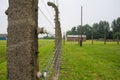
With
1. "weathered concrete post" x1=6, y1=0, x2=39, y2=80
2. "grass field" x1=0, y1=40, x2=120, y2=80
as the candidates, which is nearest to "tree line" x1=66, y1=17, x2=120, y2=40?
"grass field" x1=0, y1=40, x2=120, y2=80

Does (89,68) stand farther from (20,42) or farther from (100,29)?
(100,29)

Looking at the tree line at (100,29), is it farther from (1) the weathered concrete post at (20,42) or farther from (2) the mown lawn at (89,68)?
(1) the weathered concrete post at (20,42)

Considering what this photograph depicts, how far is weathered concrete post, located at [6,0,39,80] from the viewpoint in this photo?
7.61ft

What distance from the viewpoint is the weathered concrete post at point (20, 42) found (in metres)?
2.32

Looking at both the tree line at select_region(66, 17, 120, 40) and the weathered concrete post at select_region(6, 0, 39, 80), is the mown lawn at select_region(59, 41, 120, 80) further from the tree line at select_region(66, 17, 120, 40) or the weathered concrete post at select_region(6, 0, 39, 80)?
the tree line at select_region(66, 17, 120, 40)

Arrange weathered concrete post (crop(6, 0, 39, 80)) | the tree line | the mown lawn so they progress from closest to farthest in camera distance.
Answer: weathered concrete post (crop(6, 0, 39, 80))
the mown lawn
the tree line

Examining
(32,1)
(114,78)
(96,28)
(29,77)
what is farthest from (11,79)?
(96,28)

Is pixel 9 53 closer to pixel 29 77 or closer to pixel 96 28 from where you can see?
pixel 29 77

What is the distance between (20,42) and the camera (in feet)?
7.63

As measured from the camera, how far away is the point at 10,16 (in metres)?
2.36

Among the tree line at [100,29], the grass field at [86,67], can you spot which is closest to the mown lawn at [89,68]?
the grass field at [86,67]

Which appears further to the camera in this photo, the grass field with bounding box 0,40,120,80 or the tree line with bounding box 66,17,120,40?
the tree line with bounding box 66,17,120,40

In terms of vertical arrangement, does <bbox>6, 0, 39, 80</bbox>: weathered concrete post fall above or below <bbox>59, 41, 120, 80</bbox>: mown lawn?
above

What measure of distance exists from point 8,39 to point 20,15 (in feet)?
0.84
